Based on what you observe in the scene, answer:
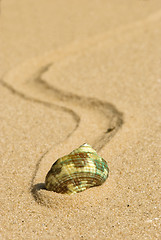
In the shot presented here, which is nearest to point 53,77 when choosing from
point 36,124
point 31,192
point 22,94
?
point 22,94

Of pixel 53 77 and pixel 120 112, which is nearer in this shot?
pixel 120 112

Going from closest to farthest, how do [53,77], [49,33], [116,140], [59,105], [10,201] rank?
[10,201] → [116,140] → [59,105] → [53,77] → [49,33]

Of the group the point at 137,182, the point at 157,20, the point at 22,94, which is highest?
the point at 157,20

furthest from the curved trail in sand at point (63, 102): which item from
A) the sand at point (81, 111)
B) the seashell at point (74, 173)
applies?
the seashell at point (74, 173)

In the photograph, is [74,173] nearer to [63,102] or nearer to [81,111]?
[81,111]

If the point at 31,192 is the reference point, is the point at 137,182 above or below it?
above

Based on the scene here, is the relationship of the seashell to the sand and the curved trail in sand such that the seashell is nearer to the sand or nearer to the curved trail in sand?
the sand

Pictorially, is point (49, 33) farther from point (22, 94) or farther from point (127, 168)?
point (127, 168)
